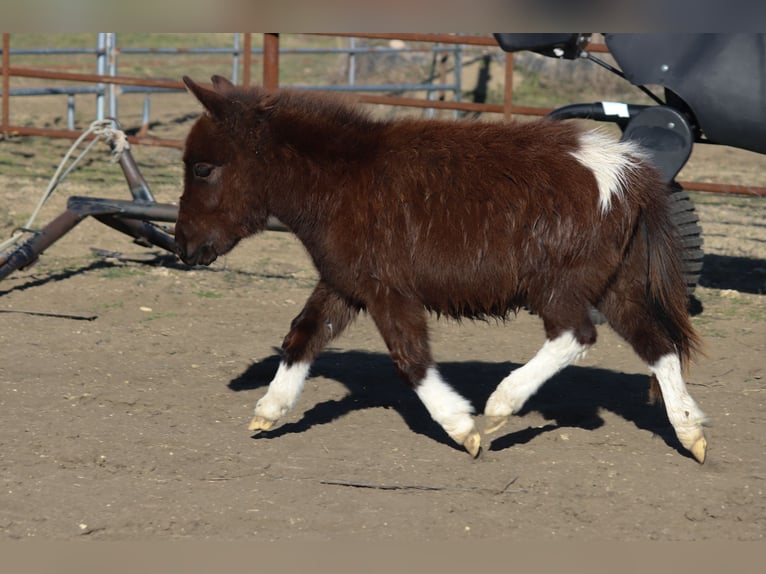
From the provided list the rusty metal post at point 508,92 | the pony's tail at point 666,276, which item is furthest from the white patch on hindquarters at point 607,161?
the rusty metal post at point 508,92

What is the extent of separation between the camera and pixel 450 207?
4.30 m

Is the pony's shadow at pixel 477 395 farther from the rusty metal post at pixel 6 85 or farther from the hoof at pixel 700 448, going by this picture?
the rusty metal post at pixel 6 85

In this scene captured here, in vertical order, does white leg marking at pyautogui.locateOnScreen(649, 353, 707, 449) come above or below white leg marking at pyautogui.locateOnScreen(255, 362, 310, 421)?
above

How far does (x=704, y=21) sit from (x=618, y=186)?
2.75 m

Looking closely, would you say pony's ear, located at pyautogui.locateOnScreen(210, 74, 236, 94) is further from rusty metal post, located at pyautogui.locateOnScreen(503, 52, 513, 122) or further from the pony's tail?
rusty metal post, located at pyautogui.locateOnScreen(503, 52, 513, 122)

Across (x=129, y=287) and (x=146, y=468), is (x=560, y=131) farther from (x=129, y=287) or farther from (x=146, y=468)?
(x=129, y=287)

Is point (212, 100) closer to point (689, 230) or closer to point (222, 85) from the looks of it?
point (222, 85)

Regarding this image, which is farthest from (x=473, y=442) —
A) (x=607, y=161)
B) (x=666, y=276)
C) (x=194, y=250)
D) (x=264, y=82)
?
(x=264, y=82)

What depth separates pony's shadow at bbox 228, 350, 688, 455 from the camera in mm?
4905

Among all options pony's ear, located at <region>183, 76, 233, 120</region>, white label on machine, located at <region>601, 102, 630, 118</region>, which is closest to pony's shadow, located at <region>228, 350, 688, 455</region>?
pony's ear, located at <region>183, 76, 233, 120</region>

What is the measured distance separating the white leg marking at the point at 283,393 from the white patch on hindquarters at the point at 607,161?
146 cm

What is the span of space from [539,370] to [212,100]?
174 cm

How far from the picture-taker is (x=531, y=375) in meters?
4.27

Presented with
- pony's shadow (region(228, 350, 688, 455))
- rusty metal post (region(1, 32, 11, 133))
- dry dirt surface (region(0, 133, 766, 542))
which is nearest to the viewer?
dry dirt surface (region(0, 133, 766, 542))
